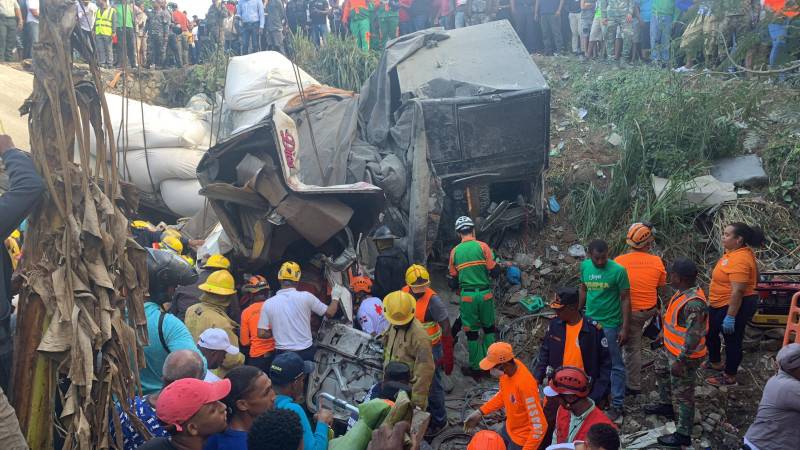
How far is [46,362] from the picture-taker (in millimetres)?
2611

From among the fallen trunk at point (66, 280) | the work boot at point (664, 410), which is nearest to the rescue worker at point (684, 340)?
the work boot at point (664, 410)

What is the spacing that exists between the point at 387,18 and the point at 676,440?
1000 cm

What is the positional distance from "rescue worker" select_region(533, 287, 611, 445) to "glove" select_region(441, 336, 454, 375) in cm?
114

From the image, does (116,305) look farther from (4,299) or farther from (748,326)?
(748,326)

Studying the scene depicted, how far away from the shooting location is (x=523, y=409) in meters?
3.83

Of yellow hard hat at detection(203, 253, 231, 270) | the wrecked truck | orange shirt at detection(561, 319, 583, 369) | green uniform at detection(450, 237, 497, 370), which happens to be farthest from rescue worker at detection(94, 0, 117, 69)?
orange shirt at detection(561, 319, 583, 369)

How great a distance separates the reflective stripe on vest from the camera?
11730 mm

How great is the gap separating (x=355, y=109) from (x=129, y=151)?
9.23 ft

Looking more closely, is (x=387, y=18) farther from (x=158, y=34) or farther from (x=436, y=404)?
(x=436, y=404)

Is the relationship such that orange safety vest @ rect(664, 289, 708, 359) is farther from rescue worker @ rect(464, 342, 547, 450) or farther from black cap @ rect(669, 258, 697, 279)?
rescue worker @ rect(464, 342, 547, 450)

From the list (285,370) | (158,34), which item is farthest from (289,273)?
(158,34)

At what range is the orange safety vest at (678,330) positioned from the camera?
4.36 m

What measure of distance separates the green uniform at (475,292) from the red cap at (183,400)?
361 cm

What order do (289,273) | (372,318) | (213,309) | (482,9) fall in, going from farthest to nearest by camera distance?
(482,9) → (372,318) → (289,273) → (213,309)
